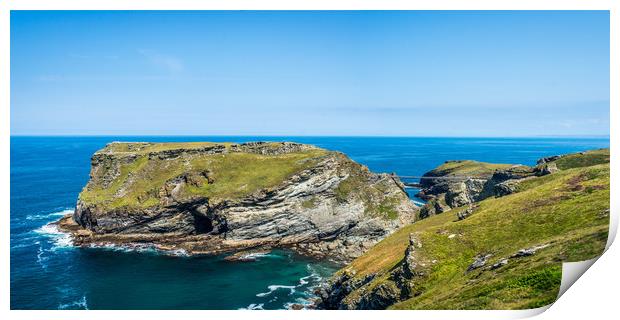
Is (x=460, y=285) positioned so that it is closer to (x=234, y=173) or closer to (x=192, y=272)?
(x=192, y=272)

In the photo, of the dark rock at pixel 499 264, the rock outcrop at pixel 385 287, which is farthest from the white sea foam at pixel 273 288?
the dark rock at pixel 499 264

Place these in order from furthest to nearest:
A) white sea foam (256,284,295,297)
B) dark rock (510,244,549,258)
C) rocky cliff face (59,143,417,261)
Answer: rocky cliff face (59,143,417,261)
white sea foam (256,284,295,297)
dark rock (510,244,549,258)

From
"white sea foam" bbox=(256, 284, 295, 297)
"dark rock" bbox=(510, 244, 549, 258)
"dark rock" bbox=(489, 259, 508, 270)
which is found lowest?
"white sea foam" bbox=(256, 284, 295, 297)

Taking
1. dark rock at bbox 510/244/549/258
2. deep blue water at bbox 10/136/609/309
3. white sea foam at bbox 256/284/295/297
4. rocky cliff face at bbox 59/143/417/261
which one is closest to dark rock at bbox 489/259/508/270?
dark rock at bbox 510/244/549/258

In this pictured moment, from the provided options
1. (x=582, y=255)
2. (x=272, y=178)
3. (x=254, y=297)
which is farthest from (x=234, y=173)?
(x=582, y=255)

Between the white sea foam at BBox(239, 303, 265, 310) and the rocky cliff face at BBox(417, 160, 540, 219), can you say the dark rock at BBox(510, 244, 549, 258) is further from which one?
the white sea foam at BBox(239, 303, 265, 310)

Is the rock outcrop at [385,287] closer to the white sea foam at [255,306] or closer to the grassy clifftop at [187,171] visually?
the white sea foam at [255,306]
